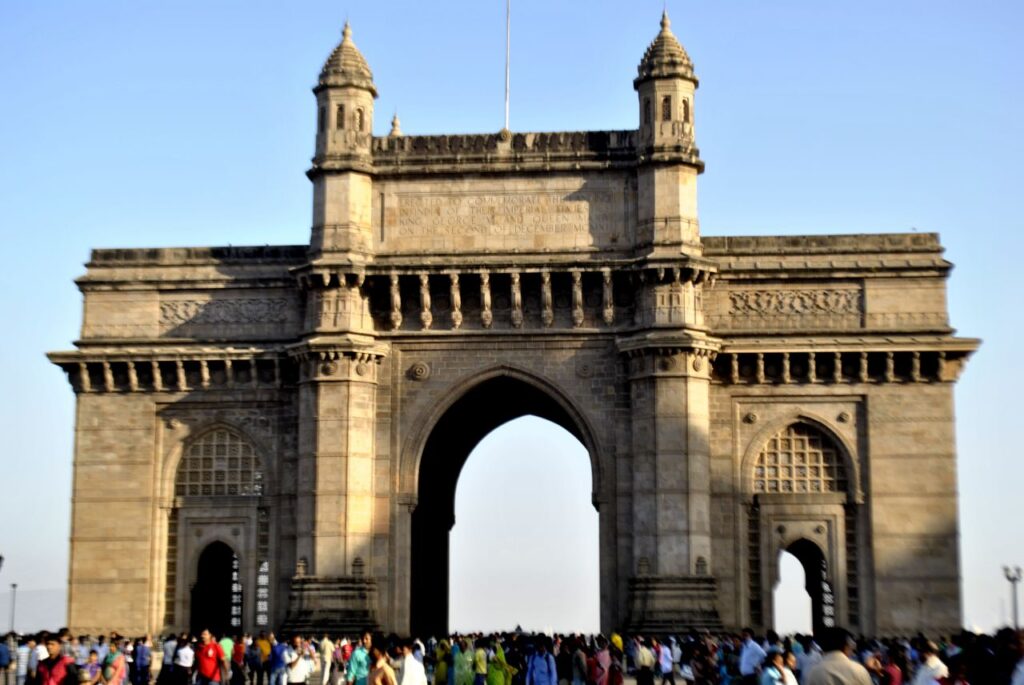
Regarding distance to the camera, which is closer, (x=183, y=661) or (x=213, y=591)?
(x=183, y=661)

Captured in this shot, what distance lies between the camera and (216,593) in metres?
50.4

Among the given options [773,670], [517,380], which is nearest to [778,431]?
[517,380]

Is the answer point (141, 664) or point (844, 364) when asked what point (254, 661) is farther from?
point (844, 364)

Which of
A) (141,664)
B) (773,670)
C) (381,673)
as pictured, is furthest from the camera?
(141,664)

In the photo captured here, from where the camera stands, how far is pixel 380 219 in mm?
48094

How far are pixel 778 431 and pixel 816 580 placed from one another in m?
6.84

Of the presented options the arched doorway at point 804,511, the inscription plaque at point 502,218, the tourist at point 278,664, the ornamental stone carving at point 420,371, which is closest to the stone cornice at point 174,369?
the ornamental stone carving at point 420,371

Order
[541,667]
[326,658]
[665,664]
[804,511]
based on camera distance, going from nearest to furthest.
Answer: [541,667], [665,664], [326,658], [804,511]

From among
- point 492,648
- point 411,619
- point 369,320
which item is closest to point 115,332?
point 369,320

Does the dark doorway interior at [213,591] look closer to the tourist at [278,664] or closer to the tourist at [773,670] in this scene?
the tourist at [278,664]

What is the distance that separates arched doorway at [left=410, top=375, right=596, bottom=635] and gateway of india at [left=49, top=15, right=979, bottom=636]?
0.38 metres

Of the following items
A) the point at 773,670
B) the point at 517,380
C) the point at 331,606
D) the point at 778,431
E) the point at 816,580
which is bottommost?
the point at 773,670

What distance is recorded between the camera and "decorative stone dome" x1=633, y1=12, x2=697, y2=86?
4744cm

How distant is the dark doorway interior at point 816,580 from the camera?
164 feet
